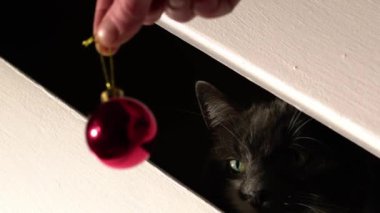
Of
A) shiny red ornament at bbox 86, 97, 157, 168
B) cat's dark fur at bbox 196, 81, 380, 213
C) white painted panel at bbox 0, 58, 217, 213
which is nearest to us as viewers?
shiny red ornament at bbox 86, 97, 157, 168

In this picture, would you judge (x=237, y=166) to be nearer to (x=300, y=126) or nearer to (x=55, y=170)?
(x=300, y=126)

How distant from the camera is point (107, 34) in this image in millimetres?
378

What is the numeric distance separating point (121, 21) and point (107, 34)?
0.5 inches

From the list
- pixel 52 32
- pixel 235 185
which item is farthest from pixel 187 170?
pixel 52 32

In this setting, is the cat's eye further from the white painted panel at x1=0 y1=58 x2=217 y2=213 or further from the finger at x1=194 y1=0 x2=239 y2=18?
the finger at x1=194 y1=0 x2=239 y2=18

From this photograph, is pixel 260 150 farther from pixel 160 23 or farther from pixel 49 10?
pixel 49 10

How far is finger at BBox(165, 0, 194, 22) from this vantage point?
1.41ft

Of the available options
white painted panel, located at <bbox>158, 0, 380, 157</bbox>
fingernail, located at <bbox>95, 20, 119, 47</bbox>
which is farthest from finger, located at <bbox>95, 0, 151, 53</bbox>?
white painted panel, located at <bbox>158, 0, 380, 157</bbox>

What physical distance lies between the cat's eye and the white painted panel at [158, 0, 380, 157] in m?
0.10

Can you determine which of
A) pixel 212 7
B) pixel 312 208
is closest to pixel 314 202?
pixel 312 208

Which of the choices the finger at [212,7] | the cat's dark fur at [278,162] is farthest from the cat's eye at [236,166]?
the finger at [212,7]

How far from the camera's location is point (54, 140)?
82cm

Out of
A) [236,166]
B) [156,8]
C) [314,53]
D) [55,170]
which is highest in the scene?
[156,8]

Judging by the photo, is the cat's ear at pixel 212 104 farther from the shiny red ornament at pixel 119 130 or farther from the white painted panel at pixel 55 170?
the shiny red ornament at pixel 119 130
